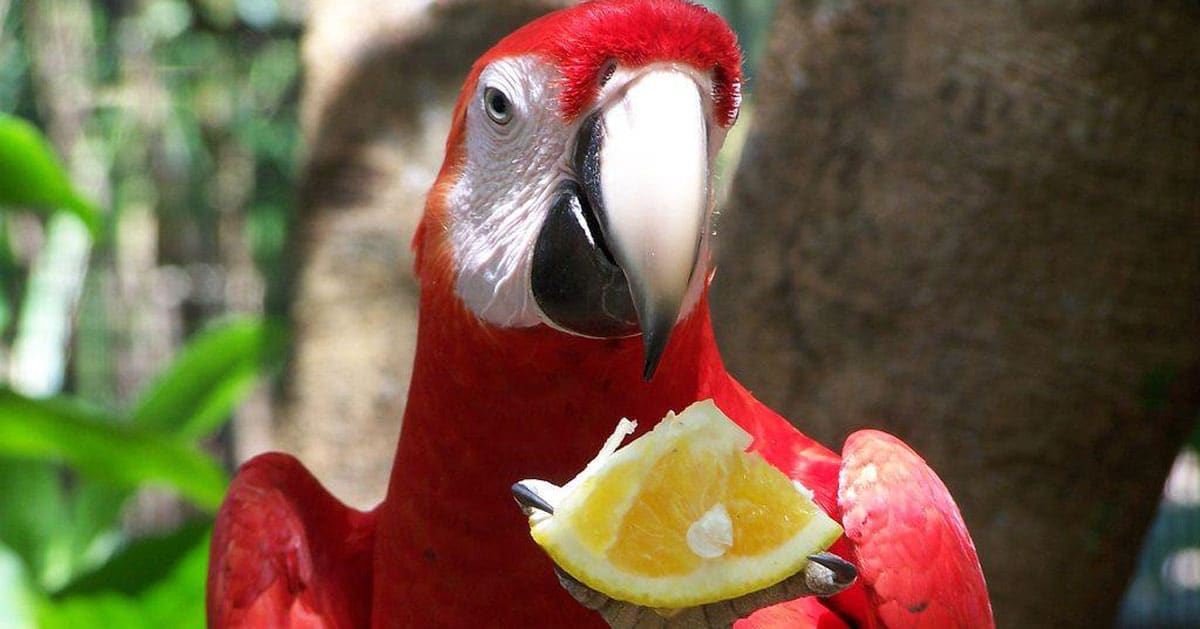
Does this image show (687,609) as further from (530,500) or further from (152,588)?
(152,588)

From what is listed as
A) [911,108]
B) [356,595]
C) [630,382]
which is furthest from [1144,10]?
[356,595]

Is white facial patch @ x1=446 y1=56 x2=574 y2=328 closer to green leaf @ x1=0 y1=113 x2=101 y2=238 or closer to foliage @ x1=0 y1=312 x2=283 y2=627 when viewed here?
foliage @ x1=0 y1=312 x2=283 y2=627

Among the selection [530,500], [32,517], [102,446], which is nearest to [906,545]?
[530,500]

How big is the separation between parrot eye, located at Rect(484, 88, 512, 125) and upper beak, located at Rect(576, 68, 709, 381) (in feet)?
0.44

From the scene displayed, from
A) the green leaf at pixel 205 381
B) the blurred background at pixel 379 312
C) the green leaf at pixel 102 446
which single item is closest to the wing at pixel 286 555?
the blurred background at pixel 379 312

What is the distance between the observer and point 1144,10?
5.41ft

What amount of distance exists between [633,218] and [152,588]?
1.59 m

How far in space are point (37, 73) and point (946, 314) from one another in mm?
4590

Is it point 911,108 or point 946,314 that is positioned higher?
point 911,108

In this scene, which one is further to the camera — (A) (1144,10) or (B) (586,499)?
(A) (1144,10)

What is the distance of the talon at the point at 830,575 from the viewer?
2.57 feet

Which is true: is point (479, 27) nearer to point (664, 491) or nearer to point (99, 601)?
point (99, 601)

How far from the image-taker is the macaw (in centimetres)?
91

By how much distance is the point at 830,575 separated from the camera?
79 cm
